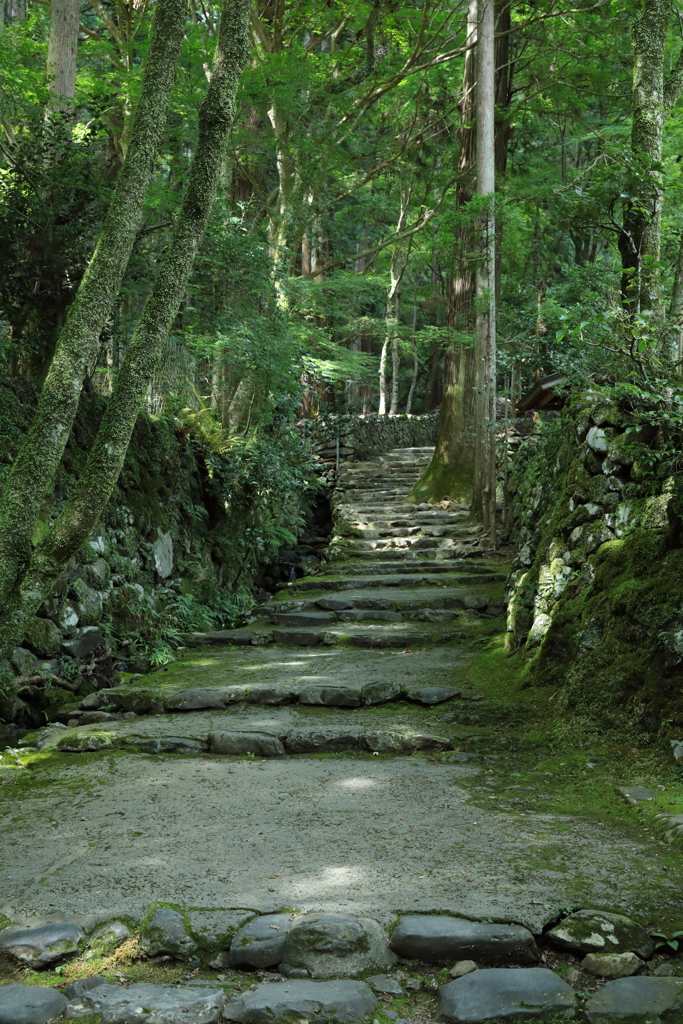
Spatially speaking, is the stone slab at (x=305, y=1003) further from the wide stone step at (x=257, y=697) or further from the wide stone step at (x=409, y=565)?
the wide stone step at (x=409, y=565)

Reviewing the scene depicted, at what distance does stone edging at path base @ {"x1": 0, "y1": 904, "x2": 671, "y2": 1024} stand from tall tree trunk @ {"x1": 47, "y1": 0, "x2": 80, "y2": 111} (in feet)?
31.2

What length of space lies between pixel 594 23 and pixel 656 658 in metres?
13.1

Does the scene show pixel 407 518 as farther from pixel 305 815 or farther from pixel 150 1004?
pixel 150 1004

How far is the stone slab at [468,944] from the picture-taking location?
107 inches

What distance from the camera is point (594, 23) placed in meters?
13.4

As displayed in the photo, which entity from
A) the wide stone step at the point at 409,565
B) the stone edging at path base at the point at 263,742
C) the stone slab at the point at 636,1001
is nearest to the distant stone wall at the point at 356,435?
the wide stone step at the point at 409,565

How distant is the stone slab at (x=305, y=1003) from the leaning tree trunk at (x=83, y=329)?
280 cm

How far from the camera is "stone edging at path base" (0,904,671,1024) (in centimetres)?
242

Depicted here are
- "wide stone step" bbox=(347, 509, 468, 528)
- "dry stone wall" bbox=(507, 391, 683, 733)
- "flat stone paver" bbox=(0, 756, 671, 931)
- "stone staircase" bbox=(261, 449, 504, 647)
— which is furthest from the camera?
"wide stone step" bbox=(347, 509, 468, 528)

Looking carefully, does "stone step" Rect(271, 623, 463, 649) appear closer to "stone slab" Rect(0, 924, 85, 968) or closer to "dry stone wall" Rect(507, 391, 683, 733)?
"dry stone wall" Rect(507, 391, 683, 733)

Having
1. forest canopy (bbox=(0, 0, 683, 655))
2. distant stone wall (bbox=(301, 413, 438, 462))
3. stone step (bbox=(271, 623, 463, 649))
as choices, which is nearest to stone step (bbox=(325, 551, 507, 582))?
forest canopy (bbox=(0, 0, 683, 655))

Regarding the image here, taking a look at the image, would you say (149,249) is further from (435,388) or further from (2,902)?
(435,388)

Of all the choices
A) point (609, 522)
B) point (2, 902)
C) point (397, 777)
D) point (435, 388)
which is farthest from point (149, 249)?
point (435, 388)

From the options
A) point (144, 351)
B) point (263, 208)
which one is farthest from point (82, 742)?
point (263, 208)
